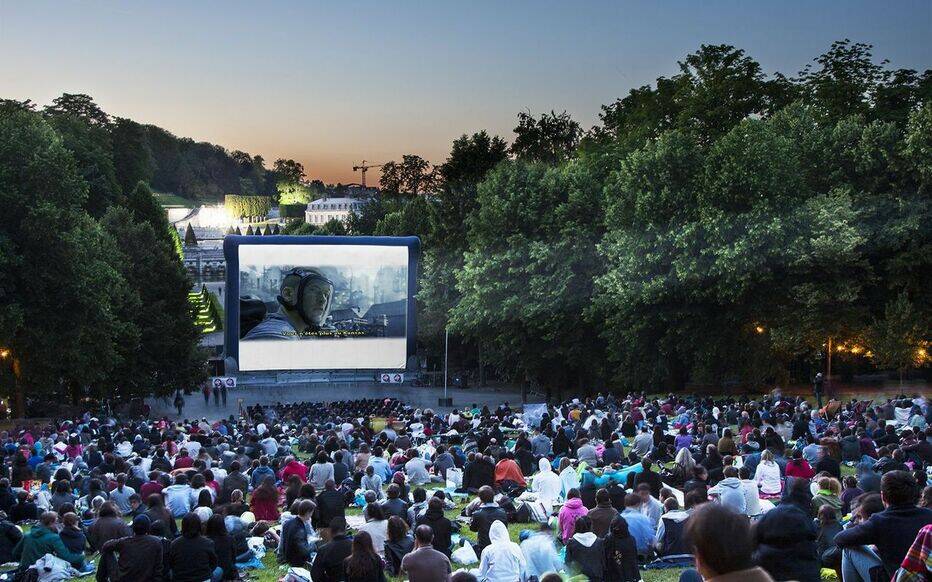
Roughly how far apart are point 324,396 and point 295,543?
3306cm

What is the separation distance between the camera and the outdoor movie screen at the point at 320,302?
39.3 metres

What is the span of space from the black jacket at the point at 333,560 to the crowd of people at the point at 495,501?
13 millimetres

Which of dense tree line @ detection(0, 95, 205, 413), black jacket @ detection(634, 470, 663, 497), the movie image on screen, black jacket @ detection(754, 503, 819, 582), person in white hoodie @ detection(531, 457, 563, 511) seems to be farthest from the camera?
the movie image on screen

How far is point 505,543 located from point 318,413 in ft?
78.5

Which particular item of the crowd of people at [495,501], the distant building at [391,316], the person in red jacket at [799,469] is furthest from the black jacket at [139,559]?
the distant building at [391,316]

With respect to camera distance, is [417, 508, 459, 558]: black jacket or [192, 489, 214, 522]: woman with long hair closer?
[417, 508, 459, 558]: black jacket

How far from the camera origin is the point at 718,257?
3266 cm

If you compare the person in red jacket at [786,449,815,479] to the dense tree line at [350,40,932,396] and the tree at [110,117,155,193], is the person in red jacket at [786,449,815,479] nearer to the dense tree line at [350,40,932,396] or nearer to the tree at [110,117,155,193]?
the dense tree line at [350,40,932,396]

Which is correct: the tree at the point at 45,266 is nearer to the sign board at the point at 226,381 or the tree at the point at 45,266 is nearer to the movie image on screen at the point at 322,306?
the sign board at the point at 226,381

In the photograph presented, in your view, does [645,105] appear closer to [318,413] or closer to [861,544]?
[318,413]

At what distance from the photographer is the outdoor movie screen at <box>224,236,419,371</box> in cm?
3931

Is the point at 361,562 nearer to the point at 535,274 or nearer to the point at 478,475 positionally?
the point at 478,475

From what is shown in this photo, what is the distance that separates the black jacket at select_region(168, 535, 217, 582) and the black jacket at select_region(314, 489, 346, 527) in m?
2.88

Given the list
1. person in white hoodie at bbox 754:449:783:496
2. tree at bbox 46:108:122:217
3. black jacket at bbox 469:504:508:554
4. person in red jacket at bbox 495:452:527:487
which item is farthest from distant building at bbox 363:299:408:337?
black jacket at bbox 469:504:508:554
